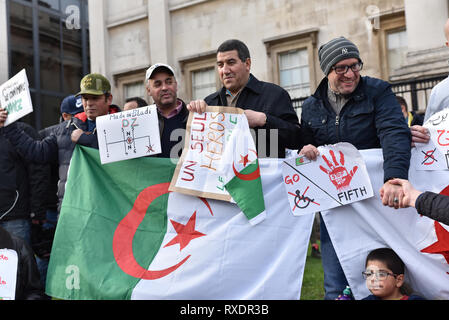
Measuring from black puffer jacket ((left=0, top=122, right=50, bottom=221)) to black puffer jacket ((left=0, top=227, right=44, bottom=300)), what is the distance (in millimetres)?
923

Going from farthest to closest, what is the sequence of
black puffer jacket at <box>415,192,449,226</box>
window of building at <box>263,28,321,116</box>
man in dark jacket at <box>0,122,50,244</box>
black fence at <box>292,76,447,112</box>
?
window of building at <box>263,28,321,116</box>, black fence at <box>292,76,447,112</box>, man in dark jacket at <box>0,122,50,244</box>, black puffer jacket at <box>415,192,449,226</box>

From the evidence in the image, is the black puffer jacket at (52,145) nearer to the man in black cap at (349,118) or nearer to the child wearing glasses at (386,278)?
the man in black cap at (349,118)

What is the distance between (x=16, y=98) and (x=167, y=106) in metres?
1.21

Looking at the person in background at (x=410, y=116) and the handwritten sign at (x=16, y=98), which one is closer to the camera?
the handwritten sign at (x=16, y=98)

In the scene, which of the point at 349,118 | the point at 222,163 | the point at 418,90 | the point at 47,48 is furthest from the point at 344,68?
the point at 47,48

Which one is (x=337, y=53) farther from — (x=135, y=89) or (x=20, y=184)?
(x=135, y=89)

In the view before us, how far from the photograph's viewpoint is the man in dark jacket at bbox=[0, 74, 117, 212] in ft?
14.0

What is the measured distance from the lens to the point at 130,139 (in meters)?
3.77

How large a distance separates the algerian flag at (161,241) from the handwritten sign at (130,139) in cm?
9

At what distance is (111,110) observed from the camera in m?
4.50

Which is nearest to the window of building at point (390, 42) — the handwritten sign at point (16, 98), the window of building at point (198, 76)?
the window of building at point (198, 76)

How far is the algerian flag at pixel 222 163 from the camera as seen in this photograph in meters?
3.48

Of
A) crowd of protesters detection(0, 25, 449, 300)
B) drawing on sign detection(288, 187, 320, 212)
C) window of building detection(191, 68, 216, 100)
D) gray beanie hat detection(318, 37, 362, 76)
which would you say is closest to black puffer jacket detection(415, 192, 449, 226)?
crowd of protesters detection(0, 25, 449, 300)

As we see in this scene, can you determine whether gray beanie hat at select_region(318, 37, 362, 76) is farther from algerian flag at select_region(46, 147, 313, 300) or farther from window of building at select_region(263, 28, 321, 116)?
window of building at select_region(263, 28, 321, 116)
